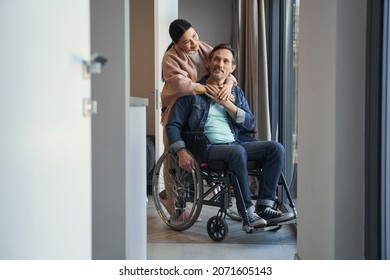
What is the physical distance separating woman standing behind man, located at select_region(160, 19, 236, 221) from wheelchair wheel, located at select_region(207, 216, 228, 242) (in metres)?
0.25

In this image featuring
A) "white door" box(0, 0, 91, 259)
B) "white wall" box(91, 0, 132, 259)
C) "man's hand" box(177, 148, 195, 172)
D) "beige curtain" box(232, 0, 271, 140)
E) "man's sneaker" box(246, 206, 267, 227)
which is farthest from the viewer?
"beige curtain" box(232, 0, 271, 140)

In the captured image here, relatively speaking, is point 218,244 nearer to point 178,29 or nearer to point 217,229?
point 217,229

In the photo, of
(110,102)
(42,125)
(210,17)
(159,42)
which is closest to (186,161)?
(110,102)

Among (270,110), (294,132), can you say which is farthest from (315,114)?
(270,110)

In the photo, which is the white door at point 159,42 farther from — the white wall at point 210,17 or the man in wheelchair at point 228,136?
the white wall at point 210,17

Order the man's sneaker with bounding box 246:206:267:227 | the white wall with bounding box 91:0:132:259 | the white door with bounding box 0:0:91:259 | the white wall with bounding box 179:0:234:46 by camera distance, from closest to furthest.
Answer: the white door with bounding box 0:0:91:259, the white wall with bounding box 91:0:132:259, the man's sneaker with bounding box 246:206:267:227, the white wall with bounding box 179:0:234:46

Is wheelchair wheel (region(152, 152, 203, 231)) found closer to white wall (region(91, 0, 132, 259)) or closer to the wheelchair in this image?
the wheelchair

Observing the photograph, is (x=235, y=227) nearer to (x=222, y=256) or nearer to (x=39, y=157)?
(x=222, y=256)

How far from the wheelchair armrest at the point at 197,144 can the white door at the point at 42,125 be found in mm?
1677

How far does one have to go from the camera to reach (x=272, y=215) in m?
2.72

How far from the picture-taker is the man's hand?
2.71m

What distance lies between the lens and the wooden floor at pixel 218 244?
8.07ft

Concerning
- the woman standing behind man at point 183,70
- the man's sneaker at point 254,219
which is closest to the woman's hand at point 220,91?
the woman standing behind man at point 183,70

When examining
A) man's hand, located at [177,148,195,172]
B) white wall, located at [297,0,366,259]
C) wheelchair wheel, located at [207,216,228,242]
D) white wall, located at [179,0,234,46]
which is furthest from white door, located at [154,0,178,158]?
white wall, located at [297,0,366,259]
